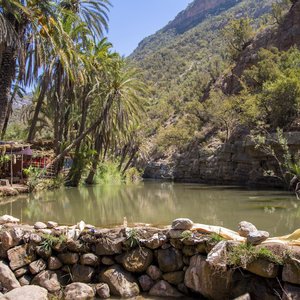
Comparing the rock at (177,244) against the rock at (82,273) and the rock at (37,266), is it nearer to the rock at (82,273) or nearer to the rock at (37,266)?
the rock at (82,273)

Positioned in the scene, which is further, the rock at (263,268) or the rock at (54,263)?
the rock at (54,263)

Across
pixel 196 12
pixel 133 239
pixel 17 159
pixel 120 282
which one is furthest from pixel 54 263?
pixel 196 12

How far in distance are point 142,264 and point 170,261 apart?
1.70 feet

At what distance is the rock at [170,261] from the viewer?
6875 millimetres

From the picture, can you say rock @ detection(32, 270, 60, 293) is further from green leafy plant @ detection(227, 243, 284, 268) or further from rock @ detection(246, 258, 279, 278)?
rock @ detection(246, 258, 279, 278)

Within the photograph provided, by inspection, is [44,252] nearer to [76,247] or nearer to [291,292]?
[76,247]

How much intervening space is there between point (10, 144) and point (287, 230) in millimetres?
17532

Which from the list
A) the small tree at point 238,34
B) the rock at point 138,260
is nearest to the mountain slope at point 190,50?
the small tree at point 238,34

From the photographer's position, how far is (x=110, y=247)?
7.17 meters

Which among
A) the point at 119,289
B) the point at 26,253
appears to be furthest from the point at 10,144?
the point at 119,289

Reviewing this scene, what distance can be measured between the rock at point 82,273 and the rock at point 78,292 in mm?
387

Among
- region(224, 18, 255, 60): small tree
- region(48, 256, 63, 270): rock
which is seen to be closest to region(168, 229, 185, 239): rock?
region(48, 256, 63, 270): rock

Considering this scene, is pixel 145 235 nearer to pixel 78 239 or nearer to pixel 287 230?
pixel 78 239

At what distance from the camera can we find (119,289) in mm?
6715
